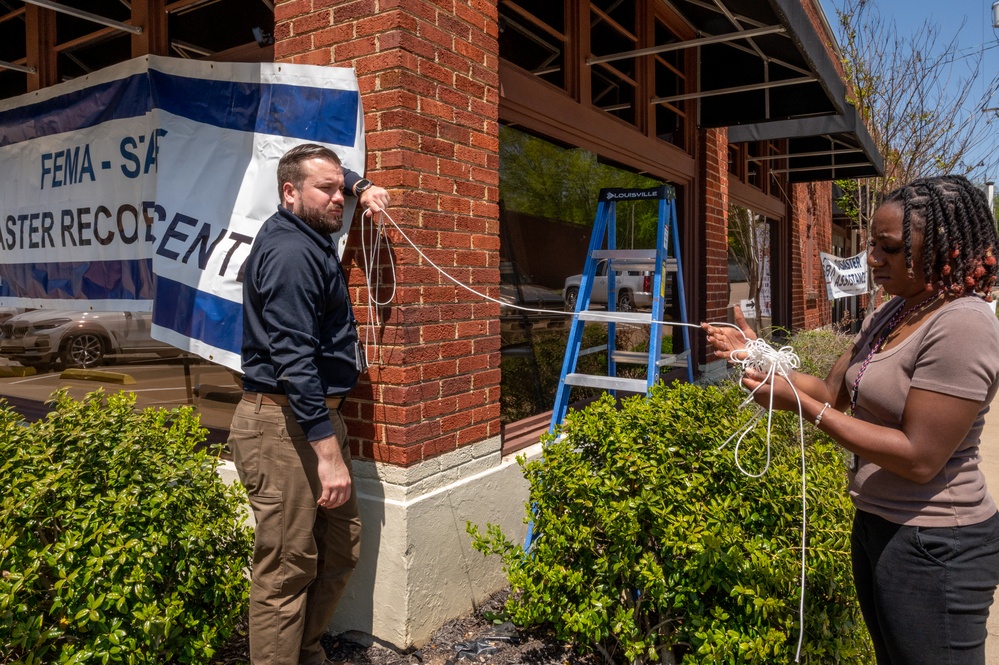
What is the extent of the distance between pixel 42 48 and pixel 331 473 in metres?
4.28

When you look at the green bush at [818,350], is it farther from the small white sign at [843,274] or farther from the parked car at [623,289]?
the small white sign at [843,274]

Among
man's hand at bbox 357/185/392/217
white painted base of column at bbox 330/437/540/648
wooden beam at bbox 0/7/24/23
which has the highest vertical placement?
wooden beam at bbox 0/7/24/23

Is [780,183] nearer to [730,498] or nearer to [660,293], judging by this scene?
[660,293]

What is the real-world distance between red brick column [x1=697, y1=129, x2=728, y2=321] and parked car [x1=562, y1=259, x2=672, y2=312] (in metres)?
Result: 1.32

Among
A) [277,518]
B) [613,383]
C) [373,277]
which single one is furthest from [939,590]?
[373,277]

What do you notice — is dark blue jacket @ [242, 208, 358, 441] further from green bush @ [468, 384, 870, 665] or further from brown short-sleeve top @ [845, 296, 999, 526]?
brown short-sleeve top @ [845, 296, 999, 526]

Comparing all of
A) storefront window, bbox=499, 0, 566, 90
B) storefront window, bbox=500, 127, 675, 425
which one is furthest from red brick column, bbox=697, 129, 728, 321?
storefront window, bbox=499, 0, 566, 90

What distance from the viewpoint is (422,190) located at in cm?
332

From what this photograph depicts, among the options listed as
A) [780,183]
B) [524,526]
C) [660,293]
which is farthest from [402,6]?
[780,183]

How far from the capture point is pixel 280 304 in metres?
2.56

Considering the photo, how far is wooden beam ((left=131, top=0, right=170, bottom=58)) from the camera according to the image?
4.29 m

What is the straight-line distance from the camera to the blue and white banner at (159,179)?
11.1ft

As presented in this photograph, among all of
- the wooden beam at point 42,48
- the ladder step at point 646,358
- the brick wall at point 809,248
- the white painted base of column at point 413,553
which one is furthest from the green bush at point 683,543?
the brick wall at point 809,248

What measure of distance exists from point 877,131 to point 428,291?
8614 mm
